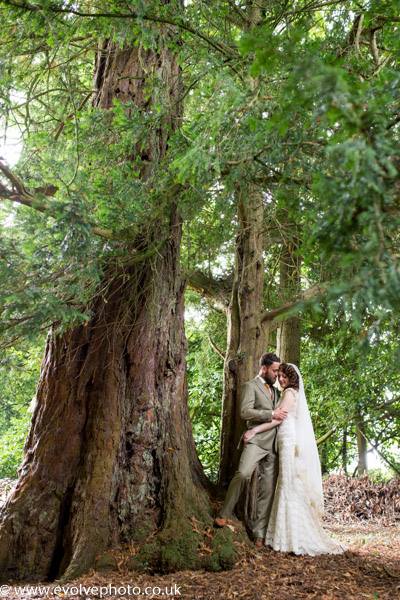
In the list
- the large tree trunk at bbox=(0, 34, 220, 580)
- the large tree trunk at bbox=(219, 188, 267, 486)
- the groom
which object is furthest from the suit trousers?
the large tree trunk at bbox=(219, 188, 267, 486)

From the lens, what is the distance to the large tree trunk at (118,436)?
563 centimetres

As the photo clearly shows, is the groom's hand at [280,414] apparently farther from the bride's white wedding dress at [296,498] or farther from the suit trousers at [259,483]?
the suit trousers at [259,483]

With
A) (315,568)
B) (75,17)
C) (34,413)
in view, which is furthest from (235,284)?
(75,17)

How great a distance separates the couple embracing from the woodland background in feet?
1.57

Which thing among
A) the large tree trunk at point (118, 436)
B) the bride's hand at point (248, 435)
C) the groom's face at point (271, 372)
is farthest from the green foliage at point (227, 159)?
the bride's hand at point (248, 435)

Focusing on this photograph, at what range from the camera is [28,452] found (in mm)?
6133

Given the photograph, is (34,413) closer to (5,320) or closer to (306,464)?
(5,320)

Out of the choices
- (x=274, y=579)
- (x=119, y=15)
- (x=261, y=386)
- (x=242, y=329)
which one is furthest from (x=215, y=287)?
(x=119, y=15)

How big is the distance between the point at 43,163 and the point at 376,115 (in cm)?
314

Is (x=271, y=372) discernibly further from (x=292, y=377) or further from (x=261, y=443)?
(x=261, y=443)

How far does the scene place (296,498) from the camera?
6.54 m

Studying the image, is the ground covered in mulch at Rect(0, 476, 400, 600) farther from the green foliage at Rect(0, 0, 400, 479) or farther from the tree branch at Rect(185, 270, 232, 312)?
the tree branch at Rect(185, 270, 232, 312)

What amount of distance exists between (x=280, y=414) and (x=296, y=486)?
0.80m

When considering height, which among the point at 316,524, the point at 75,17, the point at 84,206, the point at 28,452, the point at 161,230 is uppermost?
the point at 75,17
